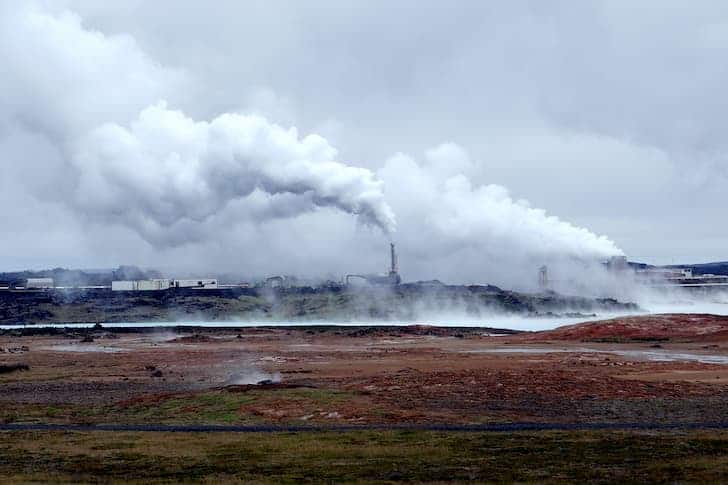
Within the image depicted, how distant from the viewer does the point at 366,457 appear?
29.4 metres

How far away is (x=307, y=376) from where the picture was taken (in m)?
61.0

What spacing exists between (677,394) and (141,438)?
2843 cm

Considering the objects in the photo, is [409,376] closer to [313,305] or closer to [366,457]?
[366,457]

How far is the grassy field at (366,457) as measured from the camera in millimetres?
26234

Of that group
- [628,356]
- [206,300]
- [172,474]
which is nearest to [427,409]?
[172,474]

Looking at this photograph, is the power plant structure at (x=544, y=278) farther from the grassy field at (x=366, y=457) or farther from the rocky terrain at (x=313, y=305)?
the grassy field at (x=366, y=457)

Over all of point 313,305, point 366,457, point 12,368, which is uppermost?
point 313,305

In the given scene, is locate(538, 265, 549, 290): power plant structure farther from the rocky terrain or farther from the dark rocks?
the dark rocks

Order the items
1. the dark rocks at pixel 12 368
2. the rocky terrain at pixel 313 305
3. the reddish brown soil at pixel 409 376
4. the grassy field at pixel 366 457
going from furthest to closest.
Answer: the rocky terrain at pixel 313 305 → the dark rocks at pixel 12 368 → the reddish brown soil at pixel 409 376 → the grassy field at pixel 366 457

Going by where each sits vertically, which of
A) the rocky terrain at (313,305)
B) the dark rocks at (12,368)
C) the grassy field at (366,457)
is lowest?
the grassy field at (366,457)

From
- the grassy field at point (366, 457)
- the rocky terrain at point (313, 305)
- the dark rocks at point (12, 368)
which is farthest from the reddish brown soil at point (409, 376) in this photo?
the rocky terrain at point (313, 305)

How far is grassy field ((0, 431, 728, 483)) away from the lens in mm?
26234

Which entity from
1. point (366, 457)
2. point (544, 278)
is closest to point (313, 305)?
point (544, 278)

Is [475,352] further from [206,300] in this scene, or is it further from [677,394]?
[206,300]
